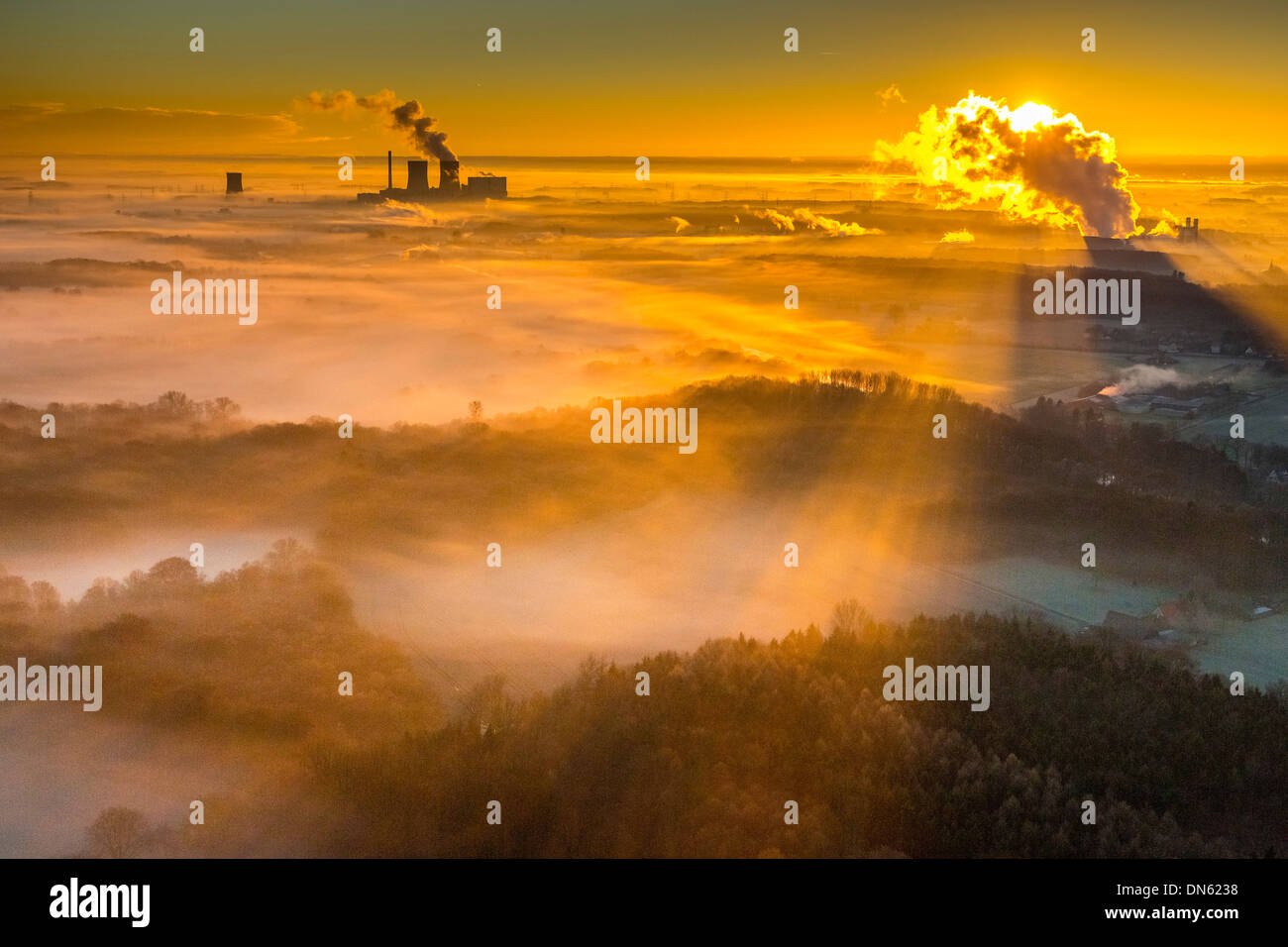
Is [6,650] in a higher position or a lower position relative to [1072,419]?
lower

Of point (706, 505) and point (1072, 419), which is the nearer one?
point (706, 505)

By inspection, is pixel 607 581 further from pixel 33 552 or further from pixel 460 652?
pixel 33 552

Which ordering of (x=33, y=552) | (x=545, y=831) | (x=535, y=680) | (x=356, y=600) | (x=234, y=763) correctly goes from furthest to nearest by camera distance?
1. (x=33, y=552)
2. (x=356, y=600)
3. (x=535, y=680)
4. (x=234, y=763)
5. (x=545, y=831)

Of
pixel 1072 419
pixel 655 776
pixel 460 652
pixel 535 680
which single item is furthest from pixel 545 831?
pixel 1072 419

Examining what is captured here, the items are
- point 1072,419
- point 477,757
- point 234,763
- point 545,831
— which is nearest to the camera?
point 545,831

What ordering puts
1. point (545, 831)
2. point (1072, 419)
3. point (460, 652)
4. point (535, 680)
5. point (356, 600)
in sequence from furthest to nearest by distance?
point (1072, 419), point (356, 600), point (460, 652), point (535, 680), point (545, 831)

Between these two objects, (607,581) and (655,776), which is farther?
(607,581)

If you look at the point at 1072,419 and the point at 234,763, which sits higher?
the point at 1072,419

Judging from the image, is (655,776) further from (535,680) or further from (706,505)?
(706,505)

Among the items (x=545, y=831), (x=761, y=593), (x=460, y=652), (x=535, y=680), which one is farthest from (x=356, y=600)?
(x=545, y=831)
